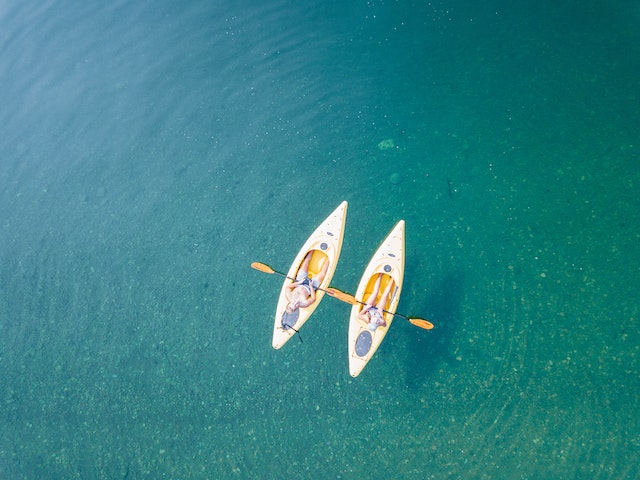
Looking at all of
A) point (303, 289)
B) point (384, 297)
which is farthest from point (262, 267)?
point (384, 297)

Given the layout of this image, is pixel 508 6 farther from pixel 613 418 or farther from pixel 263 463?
pixel 263 463

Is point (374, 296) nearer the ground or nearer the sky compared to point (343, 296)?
nearer the ground

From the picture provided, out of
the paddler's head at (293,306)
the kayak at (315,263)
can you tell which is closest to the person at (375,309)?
the kayak at (315,263)

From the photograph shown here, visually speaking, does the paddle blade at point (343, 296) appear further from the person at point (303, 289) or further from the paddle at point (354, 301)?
the person at point (303, 289)

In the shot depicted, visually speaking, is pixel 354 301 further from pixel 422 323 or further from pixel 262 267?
pixel 262 267

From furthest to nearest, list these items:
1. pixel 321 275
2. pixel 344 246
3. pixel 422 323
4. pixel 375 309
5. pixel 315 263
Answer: pixel 344 246
pixel 315 263
pixel 321 275
pixel 375 309
pixel 422 323

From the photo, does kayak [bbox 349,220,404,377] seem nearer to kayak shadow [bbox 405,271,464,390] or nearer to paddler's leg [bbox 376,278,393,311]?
paddler's leg [bbox 376,278,393,311]

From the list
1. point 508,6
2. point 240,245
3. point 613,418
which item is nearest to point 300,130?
point 240,245
